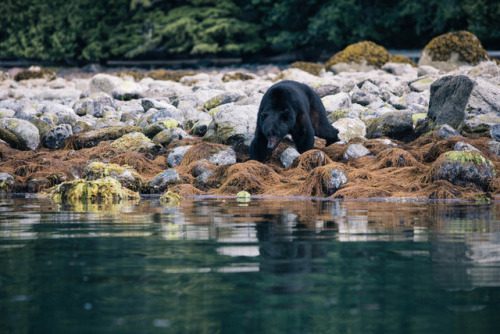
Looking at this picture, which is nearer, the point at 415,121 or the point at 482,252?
the point at 482,252

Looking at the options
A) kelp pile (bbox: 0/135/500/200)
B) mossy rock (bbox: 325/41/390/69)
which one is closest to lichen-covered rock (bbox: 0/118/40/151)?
kelp pile (bbox: 0/135/500/200)

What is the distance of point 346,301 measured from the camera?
7.75 ft

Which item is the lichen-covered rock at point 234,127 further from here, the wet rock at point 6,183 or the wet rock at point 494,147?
the wet rock at point 494,147

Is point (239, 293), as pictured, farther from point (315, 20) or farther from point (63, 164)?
point (315, 20)

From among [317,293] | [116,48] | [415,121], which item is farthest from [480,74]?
[116,48]

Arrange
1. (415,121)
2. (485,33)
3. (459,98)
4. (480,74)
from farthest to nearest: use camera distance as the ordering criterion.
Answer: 1. (485,33)
2. (480,74)
3. (415,121)
4. (459,98)

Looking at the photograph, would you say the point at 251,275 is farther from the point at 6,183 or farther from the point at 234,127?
the point at 234,127

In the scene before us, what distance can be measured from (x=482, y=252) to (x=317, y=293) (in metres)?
1.28

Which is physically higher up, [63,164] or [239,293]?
[63,164]

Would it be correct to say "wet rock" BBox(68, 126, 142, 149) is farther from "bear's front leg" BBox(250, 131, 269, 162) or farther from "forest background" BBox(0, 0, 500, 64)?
"forest background" BBox(0, 0, 500, 64)

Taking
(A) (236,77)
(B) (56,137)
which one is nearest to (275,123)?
(B) (56,137)

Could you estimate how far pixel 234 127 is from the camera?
415 inches

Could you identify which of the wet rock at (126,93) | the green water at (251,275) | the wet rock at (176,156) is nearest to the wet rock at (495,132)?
the wet rock at (176,156)

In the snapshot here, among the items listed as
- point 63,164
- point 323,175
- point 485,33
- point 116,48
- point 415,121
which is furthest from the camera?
point 116,48
